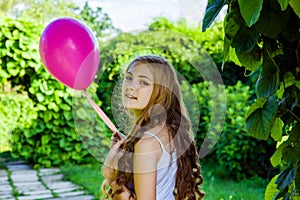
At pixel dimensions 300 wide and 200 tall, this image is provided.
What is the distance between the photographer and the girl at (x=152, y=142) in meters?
1.58

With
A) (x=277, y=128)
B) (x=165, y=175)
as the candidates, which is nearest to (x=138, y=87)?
(x=165, y=175)

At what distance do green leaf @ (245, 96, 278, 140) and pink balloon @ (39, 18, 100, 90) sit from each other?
0.87 metres

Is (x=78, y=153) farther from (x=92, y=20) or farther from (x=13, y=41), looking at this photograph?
(x=92, y=20)

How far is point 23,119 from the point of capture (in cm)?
561

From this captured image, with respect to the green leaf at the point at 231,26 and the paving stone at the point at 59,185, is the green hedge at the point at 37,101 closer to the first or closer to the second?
the paving stone at the point at 59,185

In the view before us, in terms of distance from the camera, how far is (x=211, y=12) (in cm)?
111

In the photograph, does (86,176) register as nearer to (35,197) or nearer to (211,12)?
(35,197)

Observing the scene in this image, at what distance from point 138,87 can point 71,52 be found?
1.30 feet

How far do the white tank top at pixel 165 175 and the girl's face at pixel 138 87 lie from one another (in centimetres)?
12

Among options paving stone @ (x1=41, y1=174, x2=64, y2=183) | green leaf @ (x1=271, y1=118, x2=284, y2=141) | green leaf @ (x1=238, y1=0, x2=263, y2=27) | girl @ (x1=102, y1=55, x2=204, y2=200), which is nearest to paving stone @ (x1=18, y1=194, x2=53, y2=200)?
paving stone @ (x1=41, y1=174, x2=64, y2=183)

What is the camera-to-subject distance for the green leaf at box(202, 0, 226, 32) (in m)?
1.09

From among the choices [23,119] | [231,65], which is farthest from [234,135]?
[23,119]

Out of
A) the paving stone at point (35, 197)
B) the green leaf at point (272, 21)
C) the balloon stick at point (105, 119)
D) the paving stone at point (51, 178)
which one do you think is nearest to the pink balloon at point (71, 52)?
the balloon stick at point (105, 119)

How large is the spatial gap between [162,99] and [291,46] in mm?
566
